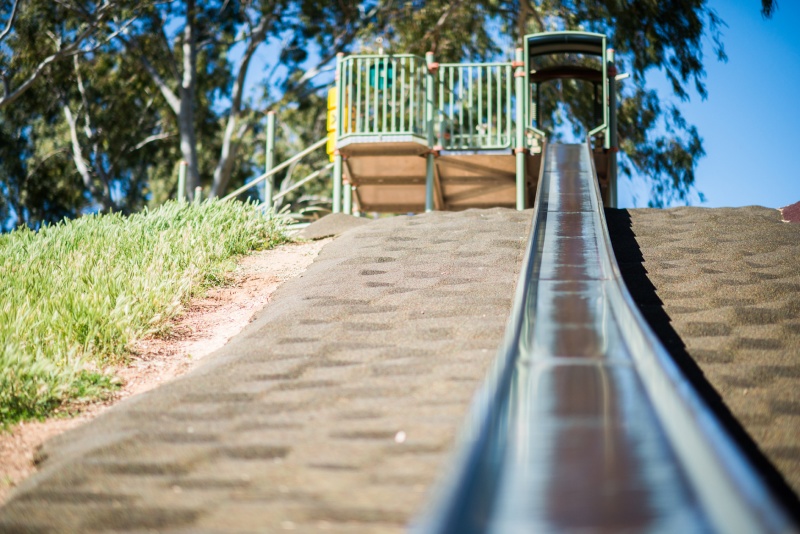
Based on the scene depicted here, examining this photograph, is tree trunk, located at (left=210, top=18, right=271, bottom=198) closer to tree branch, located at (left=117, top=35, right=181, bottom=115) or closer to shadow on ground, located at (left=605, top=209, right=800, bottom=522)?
tree branch, located at (left=117, top=35, right=181, bottom=115)

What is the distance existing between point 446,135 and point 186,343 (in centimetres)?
831

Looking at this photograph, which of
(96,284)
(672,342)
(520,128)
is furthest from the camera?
(520,128)

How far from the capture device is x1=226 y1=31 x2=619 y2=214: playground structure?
42.7 feet

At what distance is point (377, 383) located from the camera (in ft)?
14.9

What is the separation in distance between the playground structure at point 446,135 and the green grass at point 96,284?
345 cm

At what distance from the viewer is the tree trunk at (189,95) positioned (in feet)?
80.3

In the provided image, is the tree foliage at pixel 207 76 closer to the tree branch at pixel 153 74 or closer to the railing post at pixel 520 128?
the tree branch at pixel 153 74

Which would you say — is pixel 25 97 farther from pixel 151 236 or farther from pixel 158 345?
pixel 158 345

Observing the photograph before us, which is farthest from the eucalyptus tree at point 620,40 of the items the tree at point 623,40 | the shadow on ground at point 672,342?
the shadow on ground at point 672,342

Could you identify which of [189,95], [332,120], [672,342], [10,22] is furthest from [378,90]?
[189,95]

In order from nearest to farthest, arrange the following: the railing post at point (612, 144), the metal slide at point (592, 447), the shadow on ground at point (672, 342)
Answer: the metal slide at point (592, 447), the shadow on ground at point (672, 342), the railing post at point (612, 144)

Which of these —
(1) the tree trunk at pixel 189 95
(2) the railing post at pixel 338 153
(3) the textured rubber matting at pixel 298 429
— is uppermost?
(1) the tree trunk at pixel 189 95

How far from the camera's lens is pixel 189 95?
81.1 feet

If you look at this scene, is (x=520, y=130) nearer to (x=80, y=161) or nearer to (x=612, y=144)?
(x=612, y=144)
